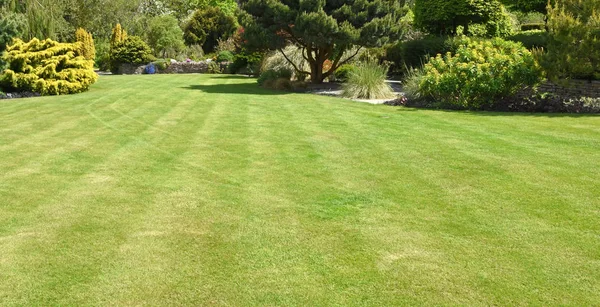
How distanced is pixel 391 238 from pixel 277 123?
20.3 ft

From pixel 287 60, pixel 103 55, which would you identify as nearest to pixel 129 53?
pixel 103 55

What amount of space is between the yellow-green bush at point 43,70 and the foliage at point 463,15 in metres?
13.5

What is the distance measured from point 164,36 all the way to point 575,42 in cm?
3200

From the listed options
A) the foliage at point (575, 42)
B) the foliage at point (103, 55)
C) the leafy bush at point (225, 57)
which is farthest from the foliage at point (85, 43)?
the foliage at point (575, 42)

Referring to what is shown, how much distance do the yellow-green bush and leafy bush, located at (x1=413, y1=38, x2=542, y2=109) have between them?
11616 mm

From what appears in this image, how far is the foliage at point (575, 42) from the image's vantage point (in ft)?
40.3

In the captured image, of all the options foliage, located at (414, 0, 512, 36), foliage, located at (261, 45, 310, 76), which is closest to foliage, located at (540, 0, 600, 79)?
foliage, located at (414, 0, 512, 36)

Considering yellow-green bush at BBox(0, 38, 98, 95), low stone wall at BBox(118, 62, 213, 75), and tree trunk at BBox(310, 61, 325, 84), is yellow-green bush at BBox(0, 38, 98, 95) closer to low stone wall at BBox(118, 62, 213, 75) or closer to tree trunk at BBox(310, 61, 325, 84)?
tree trunk at BBox(310, 61, 325, 84)

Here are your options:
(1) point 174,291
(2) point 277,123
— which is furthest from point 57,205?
(2) point 277,123

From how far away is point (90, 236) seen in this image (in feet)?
15.2

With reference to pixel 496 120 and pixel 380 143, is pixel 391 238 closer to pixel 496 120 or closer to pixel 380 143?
pixel 380 143

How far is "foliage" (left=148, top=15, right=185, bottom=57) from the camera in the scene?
1541 inches

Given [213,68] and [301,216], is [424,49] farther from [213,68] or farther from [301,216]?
[301,216]

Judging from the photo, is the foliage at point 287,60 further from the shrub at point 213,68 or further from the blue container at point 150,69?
the blue container at point 150,69
